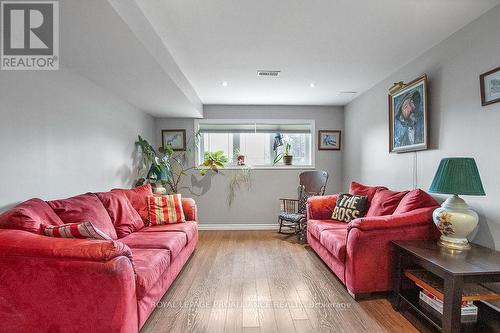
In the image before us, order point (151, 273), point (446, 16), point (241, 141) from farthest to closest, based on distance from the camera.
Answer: point (241, 141) < point (446, 16) < point (151, 273)

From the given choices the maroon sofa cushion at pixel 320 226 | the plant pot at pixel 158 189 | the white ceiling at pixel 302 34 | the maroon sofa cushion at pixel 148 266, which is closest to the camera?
the maroon sofa cushion at pixel 148 266

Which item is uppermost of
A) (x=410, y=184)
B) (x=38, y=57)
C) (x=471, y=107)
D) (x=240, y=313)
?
(x=38, y=57)

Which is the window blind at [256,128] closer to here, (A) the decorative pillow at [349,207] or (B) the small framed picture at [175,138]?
(B) the small framed picture at [175,138]

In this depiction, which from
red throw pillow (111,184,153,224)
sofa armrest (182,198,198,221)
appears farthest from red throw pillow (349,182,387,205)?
red throw pillow (111,184,153,224)

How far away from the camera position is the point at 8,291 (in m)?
1.49

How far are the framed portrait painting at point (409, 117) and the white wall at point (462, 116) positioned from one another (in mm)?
79

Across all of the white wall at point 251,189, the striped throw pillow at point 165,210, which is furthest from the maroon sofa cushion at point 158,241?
the white wall at point 251,189

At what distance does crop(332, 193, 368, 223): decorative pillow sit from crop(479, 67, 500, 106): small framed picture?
1593mm

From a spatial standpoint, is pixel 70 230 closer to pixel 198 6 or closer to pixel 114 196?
pixel 114 196

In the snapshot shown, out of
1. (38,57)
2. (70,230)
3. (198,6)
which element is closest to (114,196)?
(70,230)

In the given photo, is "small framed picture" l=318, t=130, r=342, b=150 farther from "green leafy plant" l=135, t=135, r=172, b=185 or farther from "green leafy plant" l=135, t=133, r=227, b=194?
"green leafy plant" l=135, t=135, r=172, b=185

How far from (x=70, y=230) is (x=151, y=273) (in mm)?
622

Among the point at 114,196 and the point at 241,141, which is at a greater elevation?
the point at 241,141

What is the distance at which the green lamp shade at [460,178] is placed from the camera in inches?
74.1
